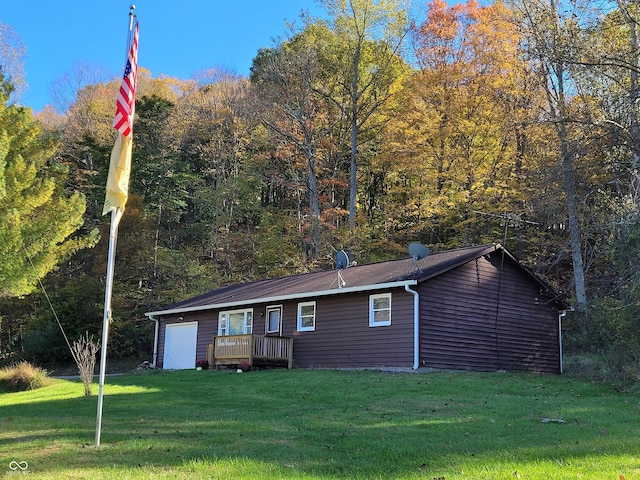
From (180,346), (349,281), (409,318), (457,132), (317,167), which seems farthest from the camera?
(317,167)

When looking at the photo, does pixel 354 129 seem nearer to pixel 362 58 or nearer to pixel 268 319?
pixel 362 58

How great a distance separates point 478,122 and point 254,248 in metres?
13.5

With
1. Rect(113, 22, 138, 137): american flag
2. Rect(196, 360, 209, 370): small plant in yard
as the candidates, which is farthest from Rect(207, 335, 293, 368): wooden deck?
Rect(113, 22, 138, 137): american flag

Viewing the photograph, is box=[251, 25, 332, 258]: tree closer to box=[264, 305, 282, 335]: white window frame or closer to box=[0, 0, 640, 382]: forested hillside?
box=[0, 0, 640, 382]: forested hillside

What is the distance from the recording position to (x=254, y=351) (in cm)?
1894

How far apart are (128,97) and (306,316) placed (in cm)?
1305

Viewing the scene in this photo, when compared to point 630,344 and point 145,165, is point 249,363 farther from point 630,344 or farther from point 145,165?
point 145,165

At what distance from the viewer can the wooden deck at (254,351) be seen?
19.0m

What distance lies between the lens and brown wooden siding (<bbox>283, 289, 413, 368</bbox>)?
17094mm

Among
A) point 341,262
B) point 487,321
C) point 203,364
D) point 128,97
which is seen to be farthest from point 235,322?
point 128,97

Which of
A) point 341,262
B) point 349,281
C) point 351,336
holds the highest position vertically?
point 341,262

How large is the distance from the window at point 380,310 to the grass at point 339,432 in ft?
11.0

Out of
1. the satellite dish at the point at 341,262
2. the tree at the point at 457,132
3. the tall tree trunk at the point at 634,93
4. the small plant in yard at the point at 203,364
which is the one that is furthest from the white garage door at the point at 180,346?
the tall tree trunk at the point at 634,93

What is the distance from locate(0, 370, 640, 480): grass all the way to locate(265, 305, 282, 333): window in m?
6.39
